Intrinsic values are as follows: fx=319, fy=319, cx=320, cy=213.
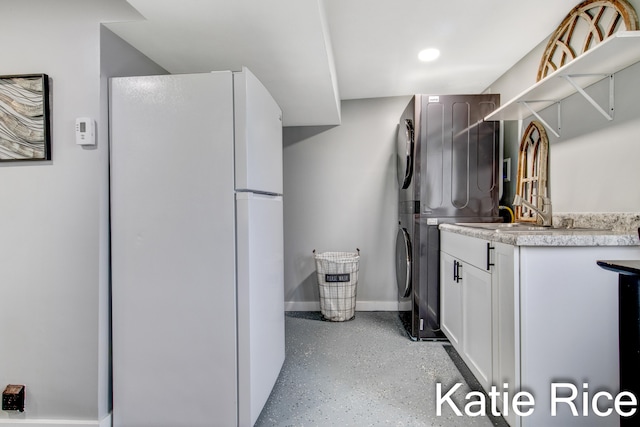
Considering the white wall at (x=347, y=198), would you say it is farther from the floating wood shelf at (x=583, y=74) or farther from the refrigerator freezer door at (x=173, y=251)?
the refrigerator freezer door at (x=173, y=251)

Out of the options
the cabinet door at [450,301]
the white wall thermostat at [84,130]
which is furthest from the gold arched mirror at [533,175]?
the white wall thermostat at [84,130]

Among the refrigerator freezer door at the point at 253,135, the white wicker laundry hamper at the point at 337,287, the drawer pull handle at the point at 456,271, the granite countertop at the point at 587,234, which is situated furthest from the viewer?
the white wicker laundry hamper at the point at 337,287

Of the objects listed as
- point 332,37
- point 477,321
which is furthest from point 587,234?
point 332,37

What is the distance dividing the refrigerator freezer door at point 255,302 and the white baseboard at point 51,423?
655 mm

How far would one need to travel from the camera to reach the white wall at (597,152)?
5.03 feet

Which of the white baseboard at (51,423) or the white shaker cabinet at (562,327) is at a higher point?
the white shaker cabinet at (562,327)

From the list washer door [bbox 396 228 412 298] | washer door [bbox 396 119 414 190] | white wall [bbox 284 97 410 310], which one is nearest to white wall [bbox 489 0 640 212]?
washer door [bbox 396 119 414 190]

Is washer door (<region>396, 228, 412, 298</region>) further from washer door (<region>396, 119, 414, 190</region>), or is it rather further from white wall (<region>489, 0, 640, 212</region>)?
white wall (<region>489, 0, 640, 212</region>)

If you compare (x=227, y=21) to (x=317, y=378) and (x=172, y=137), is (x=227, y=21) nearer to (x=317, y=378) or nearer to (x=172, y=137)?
(x=172, y=137)

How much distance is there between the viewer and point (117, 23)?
60.2 inches

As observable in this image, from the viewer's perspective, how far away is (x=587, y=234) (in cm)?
132

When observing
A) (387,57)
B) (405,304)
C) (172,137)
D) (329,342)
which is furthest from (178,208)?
(405,304)

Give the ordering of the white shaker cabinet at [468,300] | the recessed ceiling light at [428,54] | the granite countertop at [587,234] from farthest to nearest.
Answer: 1. the recessed ceiling light at [428,54]
2. the white shaker cabinet at [468,300]
3. the granite countertop at [587,234]

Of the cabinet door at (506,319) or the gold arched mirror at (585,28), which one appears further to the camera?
the gold arched mirror at (585,28)
